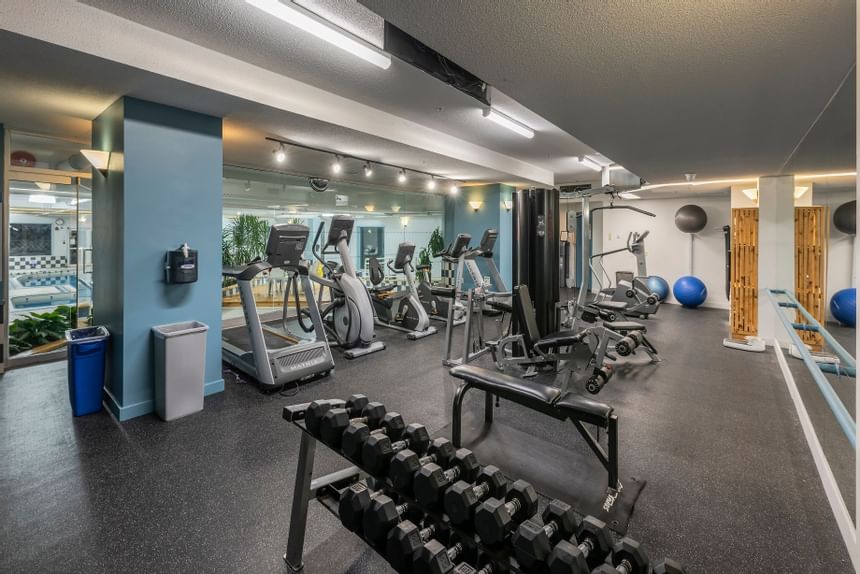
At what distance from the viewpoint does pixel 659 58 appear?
Result: 6.16ft

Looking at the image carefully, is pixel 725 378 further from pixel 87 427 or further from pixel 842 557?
pixel 87 427

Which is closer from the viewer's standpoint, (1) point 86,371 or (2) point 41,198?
(1) point 86,371

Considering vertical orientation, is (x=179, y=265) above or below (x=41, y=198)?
below

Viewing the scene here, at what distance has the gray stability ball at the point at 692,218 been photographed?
7.86 meters

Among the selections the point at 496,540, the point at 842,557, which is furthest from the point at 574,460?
the point at 496,540

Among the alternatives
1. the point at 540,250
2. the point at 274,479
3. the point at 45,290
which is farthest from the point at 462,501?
the point at 45,290


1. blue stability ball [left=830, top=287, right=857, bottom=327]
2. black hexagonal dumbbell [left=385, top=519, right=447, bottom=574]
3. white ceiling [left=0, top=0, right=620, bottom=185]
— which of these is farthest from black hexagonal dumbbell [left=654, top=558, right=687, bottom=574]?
blue stability ball [left=830, top=287, right=857, bottom=327]

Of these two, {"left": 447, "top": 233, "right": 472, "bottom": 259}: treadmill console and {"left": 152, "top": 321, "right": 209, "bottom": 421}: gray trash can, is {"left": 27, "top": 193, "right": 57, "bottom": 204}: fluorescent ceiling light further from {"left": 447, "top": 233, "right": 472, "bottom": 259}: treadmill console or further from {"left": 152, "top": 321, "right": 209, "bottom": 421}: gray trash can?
{"left": 447, "top": 233, "right": 472, "bottom": 259}: treadmill console

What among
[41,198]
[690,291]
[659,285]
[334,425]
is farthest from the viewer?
[659,285]

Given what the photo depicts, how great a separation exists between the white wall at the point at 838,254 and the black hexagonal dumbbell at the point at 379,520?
5.56m

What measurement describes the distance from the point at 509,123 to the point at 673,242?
20.3 feet

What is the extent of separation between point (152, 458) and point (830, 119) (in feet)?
16.2

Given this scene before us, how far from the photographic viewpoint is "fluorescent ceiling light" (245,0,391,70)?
6.95 feet

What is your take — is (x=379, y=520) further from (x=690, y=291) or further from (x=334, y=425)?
(x=690, y=291)
